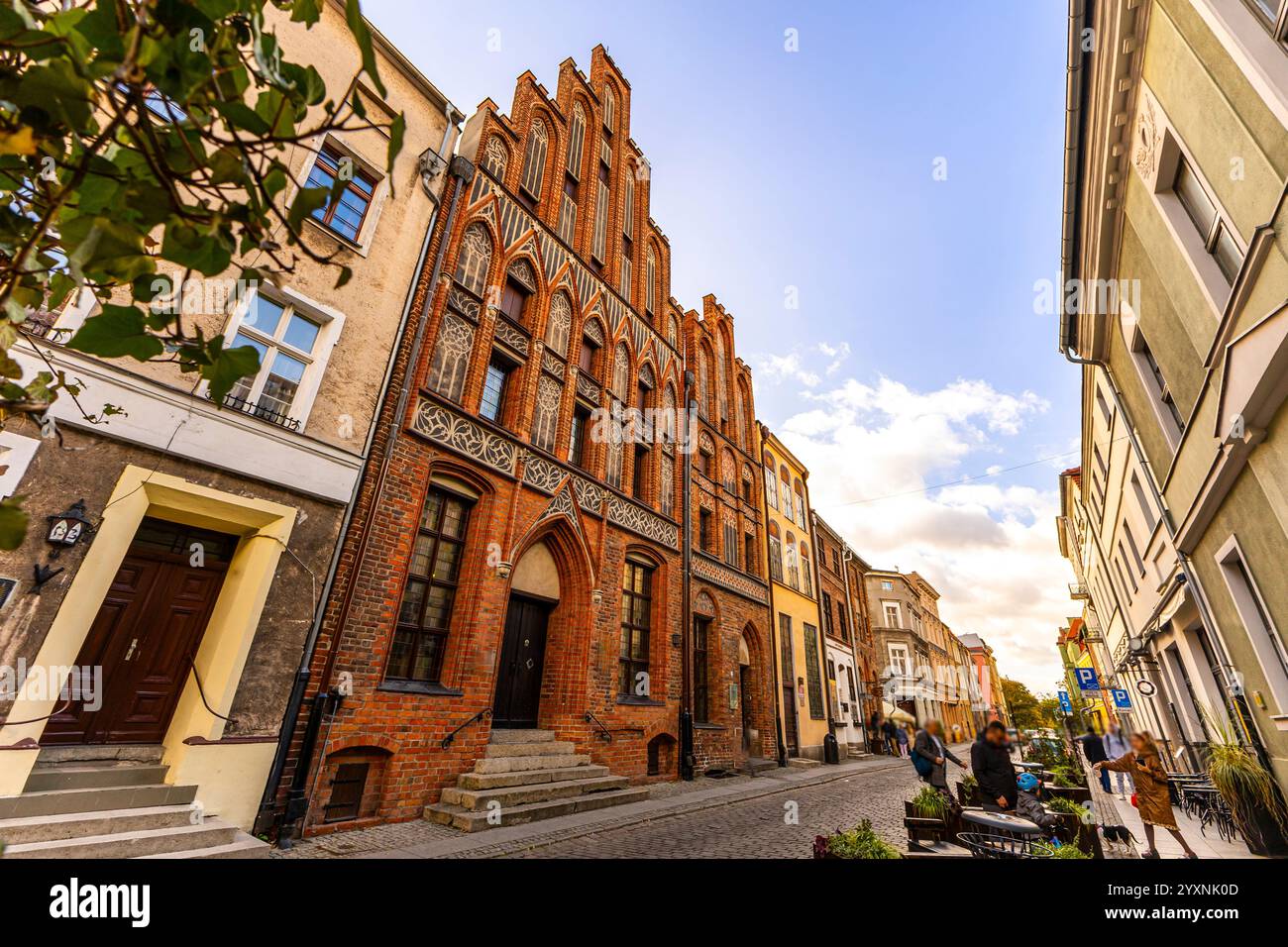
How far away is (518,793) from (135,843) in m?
4.64

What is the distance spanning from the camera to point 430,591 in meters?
9.55

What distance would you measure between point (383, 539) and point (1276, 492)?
11638 millimetres

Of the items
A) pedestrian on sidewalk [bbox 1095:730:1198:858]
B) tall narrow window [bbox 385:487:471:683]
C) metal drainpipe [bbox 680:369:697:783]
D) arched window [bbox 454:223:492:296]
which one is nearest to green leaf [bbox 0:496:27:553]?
tall narrow window [bbox 385:487:471:683]

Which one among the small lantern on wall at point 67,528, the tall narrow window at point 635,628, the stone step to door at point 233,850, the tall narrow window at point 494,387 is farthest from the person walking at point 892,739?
the small lantern on wall at point 67,528

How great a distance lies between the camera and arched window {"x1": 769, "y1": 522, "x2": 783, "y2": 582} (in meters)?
21.6

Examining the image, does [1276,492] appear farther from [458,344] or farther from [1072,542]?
[1072,542]

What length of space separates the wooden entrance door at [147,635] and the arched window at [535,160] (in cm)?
1079

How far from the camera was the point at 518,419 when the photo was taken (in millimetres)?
11742

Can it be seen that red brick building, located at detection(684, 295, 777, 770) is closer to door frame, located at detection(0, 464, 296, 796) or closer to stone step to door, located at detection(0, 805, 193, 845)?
door frame, located at detection(0, 464, 296, 796)

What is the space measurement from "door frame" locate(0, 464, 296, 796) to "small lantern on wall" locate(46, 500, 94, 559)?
15 cm

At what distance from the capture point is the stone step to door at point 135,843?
4840 millimetres

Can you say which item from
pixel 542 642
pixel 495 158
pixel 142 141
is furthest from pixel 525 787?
pixel 495 158

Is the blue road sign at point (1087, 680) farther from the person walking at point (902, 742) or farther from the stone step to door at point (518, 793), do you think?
the stone step to door at point (518, 793)
